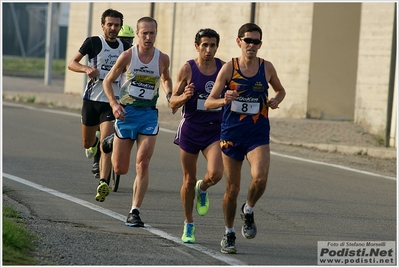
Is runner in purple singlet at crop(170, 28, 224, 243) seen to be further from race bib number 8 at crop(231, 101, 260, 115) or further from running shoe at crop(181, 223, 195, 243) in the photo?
race bib number 8 at crop(231, 101, 260, 115)

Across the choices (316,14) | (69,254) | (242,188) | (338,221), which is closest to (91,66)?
(242,188)

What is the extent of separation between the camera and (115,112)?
10094 millimetres

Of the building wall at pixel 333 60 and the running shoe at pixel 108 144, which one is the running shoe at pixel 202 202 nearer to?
the running shoe at pixel 108 144

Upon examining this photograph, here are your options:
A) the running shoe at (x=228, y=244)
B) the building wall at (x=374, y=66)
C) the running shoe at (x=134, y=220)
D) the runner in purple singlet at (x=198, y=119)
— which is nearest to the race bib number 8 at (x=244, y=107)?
the runner in purple singlet at (x=198, y=119)

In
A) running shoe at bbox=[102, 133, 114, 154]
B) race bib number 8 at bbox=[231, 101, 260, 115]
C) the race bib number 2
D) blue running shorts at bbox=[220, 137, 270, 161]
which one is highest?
the race bib number 2

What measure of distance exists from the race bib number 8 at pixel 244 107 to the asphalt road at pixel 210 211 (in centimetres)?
126

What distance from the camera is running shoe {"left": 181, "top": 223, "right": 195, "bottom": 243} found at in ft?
29.6

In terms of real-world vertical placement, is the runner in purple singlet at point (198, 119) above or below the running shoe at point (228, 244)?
above

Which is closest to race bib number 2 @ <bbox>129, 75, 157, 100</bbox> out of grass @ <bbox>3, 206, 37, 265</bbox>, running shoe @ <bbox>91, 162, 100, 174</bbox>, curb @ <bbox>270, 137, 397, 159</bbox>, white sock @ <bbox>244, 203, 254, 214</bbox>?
grass @ <bbox>3, 206, 37, 265</bbox>

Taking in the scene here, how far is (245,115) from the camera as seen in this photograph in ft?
29.0

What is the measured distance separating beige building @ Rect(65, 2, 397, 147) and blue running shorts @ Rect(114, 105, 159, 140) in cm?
1012

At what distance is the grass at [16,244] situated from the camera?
7648 millimetres

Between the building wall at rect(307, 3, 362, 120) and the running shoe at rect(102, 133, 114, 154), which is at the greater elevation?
the building wall at rect(307, 3, 362, 120)

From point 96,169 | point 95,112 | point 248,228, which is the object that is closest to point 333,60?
point 96,169
